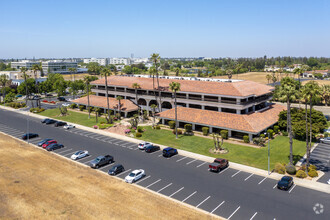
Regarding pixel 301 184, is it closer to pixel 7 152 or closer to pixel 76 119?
pixel 7 152

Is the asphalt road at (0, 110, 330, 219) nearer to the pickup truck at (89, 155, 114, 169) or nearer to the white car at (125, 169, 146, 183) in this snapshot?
the white car at (125, 169, 146, 183)

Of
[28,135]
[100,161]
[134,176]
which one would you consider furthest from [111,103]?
[134,176]

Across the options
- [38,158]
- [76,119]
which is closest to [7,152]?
[38,158]

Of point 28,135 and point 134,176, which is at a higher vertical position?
point 28,135

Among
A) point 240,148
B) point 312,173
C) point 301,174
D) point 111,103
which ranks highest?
point 111,103

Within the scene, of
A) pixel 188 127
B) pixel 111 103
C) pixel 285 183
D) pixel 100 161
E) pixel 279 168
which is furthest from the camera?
pixel 111 103

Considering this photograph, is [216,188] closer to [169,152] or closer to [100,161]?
[169,152]

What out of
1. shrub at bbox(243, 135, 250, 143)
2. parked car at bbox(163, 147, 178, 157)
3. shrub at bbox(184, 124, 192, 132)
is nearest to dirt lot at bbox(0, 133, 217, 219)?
parked car at bbox(163, 147, 178, 157)
